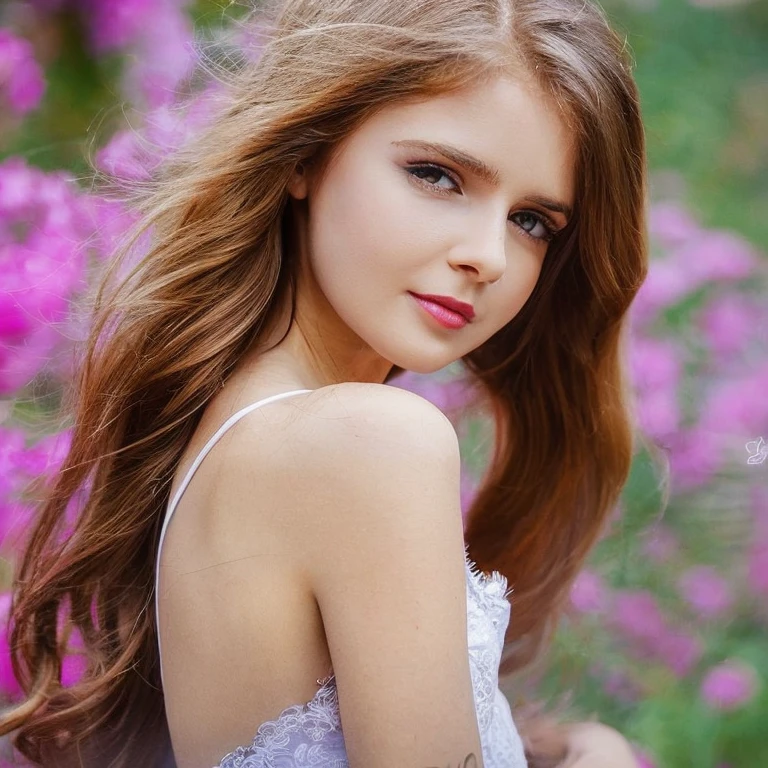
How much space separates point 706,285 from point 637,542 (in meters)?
0.64

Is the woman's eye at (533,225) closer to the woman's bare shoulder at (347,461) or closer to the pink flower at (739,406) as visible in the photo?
the woman's bare shoulder at (347,461)

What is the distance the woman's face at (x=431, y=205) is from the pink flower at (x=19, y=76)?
993mm

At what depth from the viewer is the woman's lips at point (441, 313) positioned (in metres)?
1.31

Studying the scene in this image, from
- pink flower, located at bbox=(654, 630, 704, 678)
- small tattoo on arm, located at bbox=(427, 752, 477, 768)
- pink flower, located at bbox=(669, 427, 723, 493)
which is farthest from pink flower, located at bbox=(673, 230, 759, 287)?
small tattoo on arm, located at bbox=(427, 752, 477, 768)

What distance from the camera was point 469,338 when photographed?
1.39 meters

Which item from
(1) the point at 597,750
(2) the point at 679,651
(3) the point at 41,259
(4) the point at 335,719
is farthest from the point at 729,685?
(3) the point at 41,259

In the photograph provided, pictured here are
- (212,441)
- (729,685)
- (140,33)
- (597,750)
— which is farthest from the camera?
(140,33)

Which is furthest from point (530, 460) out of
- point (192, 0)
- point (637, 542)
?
point (192, 0)

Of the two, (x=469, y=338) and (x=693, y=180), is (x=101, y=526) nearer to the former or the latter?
(x=469, y=338)

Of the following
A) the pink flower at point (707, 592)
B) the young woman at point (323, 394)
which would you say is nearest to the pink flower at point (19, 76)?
the young woman at point (323, 394)

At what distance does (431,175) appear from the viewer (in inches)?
50.6

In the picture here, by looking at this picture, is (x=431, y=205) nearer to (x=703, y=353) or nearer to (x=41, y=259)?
(x=41, y=259)

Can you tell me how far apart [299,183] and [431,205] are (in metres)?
0.24

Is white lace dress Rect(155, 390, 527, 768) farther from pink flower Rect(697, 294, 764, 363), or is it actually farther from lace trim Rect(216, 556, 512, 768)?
pink flower Rect(697, 294, 764, 363)
